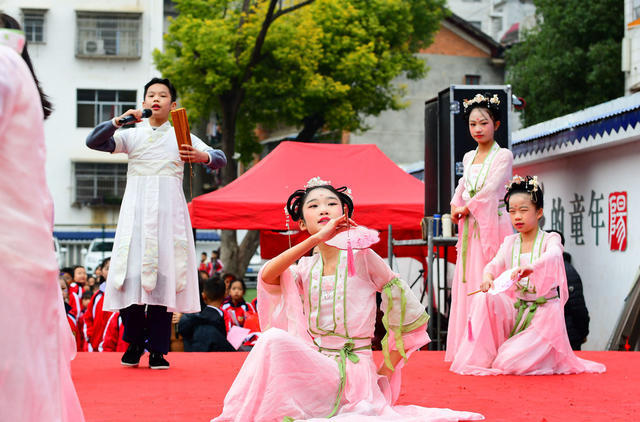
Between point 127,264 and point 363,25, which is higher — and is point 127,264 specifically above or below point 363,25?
below

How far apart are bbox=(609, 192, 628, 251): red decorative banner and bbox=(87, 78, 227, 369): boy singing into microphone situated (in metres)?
4.76

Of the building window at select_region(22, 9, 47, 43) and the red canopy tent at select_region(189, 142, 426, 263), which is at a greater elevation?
the building window at select_region(22, 9, 47, 43)

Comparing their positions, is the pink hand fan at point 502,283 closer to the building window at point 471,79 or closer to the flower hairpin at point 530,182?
the flower hairpin at point 530,182

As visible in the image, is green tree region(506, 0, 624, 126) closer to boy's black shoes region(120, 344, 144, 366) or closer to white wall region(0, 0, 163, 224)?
white wall region(0, 0, 163, 224)

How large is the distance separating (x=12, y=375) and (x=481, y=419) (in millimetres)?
2194

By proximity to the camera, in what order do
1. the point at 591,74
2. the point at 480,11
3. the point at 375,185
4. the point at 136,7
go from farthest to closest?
the point at 480,11
the point at 136,7
the point at 591,74
the point at 375,185

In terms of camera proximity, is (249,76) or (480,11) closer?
(249,76)

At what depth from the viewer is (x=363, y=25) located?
20.6 m

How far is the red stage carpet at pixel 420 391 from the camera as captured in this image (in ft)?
13.7

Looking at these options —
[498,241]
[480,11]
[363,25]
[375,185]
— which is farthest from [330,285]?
[480,11]

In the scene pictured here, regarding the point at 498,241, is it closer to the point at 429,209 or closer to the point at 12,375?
the point at 429,209

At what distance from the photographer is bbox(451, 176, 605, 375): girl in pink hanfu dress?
5.77 meters

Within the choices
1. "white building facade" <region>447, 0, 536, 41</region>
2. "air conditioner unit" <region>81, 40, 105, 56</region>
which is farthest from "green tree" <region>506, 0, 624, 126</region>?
"air conditioner unit" <region>81, 40, 105, 56</region>

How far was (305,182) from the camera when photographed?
9.79m
